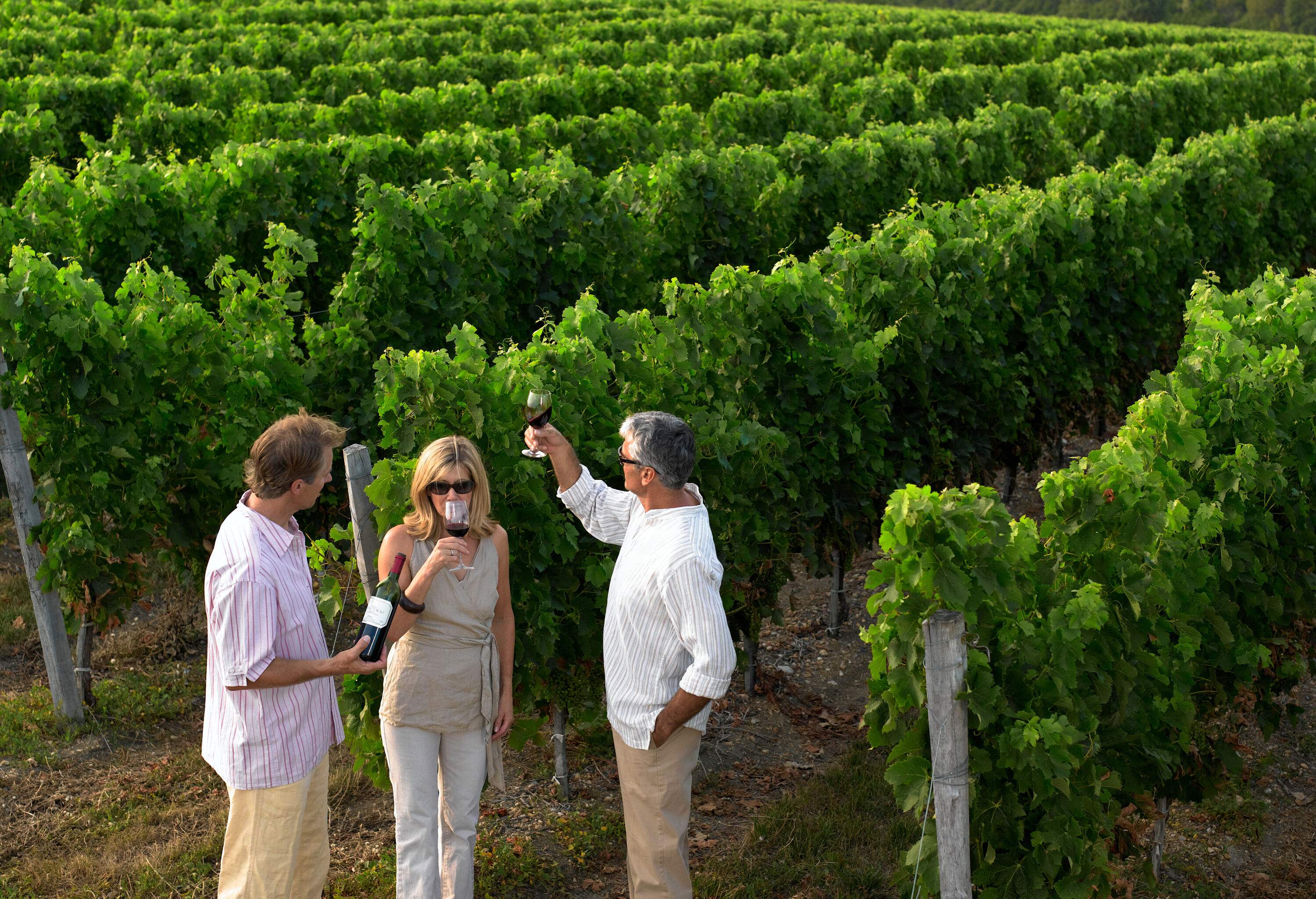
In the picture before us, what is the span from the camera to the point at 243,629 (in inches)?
132

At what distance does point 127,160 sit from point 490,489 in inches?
198

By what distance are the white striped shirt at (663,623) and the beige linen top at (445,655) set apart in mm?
407

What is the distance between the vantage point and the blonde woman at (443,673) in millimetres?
3587

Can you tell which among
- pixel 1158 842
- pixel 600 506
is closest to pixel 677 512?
pixel 600 506

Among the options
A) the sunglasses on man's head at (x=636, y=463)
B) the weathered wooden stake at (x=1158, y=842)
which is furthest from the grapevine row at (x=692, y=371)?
the weathered wooden stake at (x=1158, y=842)

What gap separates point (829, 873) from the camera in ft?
16.0

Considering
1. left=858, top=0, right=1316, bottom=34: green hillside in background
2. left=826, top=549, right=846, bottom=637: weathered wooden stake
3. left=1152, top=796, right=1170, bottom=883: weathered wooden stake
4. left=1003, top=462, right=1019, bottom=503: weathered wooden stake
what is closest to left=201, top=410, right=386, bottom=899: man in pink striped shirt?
left=1152, top=796, right=1170, bottom=883: weathered wooden stake

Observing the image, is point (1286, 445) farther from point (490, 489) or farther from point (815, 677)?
point (490, 489)

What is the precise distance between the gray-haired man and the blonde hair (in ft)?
1.45

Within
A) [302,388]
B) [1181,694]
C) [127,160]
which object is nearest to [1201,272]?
[1181,694]

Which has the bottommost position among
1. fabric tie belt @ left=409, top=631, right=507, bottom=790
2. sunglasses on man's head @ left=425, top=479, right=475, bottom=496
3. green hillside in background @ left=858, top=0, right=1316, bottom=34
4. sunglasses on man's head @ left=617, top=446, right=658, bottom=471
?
fabric tie belt @ left=409, top=631, right=507, bottom=790

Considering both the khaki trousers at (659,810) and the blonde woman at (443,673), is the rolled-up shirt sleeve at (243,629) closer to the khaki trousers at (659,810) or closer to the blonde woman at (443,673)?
the blonde woman at (443,673)

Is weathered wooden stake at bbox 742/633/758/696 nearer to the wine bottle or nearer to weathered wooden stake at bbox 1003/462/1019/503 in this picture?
weathered wooden stake at bbox 1003/462/1019/503

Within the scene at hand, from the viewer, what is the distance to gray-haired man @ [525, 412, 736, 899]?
3.45m
